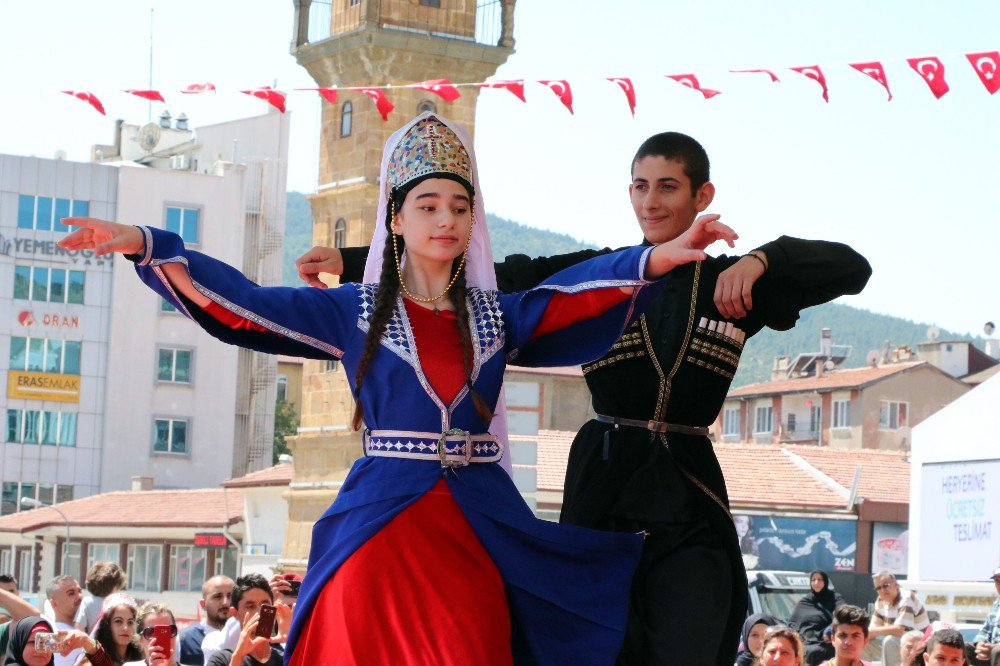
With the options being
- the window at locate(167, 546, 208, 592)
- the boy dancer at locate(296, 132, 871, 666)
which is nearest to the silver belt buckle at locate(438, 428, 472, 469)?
the boy dancer at locate(296, 132, 871, 666)

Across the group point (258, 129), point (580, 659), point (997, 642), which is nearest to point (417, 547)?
point (580, 659)

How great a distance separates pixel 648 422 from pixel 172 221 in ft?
166

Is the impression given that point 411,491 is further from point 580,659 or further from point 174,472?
point 174,472

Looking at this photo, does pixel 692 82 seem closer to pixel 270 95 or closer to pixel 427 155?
pixel 270 95

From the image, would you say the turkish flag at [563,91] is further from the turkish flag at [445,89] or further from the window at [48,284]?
the window at [48,284]

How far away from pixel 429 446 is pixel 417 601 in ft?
1.21

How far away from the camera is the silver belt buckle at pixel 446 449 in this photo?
4.03m

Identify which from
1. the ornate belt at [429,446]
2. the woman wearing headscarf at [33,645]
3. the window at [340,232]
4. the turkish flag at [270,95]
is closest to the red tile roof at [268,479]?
the window at [340,232]

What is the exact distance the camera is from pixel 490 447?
4.14 metres

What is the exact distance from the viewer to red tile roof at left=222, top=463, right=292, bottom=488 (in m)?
42.8

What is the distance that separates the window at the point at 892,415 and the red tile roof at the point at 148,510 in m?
25.2

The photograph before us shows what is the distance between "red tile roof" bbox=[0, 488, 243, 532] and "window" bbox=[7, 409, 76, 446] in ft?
11.9

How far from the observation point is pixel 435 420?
4.05 meters

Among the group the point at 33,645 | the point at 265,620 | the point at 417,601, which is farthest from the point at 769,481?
the point at 417,601
